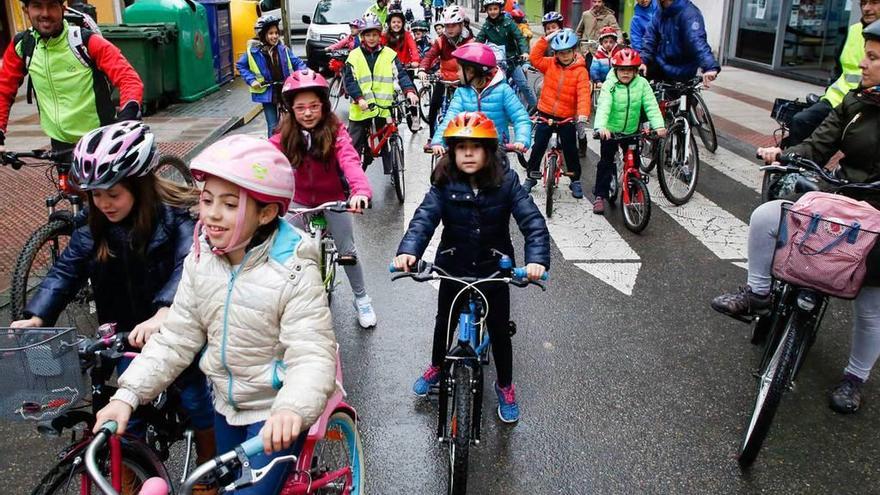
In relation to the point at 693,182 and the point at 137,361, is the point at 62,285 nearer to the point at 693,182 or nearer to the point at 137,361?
the point at 137,361

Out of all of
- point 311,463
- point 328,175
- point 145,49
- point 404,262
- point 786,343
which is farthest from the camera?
point 145,49

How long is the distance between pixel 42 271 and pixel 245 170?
3.06 m

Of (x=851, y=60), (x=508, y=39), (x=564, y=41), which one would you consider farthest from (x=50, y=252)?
(x=508, y=39)

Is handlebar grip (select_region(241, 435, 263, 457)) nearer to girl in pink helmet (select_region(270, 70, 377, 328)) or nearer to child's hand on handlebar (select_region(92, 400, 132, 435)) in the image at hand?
child's hand on handlebar (select_region(92, 400, 132, 435))

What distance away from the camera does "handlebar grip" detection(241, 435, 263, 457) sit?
1981 millimetres

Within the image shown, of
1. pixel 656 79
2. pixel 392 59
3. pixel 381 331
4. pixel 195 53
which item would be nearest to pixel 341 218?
Answer: pixel 381 331

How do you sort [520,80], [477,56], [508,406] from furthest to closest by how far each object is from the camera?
1. [520,80]
2. [477,56]
3. [508,406]

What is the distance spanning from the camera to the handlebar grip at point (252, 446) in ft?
6.50

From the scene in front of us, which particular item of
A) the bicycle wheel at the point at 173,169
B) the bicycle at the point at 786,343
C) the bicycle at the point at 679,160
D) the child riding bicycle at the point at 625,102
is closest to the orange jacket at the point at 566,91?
the child riding bicycle at the point at 625,102

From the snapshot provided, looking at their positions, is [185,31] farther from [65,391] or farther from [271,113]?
[65,391]

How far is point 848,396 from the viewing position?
4.20 meters

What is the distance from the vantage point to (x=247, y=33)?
19.3 meters

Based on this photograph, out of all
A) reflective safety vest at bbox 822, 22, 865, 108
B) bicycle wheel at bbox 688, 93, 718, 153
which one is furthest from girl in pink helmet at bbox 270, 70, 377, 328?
bicycle wheel at bbox 688, 93, 718, 153

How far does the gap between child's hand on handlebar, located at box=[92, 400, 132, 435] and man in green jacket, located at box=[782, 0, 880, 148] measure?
211 inches
